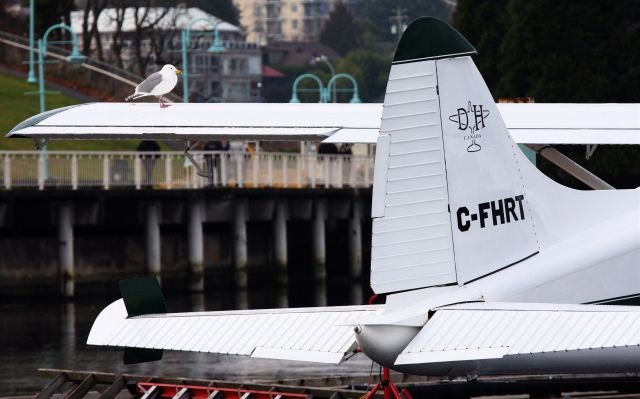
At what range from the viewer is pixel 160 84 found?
64.2 ft

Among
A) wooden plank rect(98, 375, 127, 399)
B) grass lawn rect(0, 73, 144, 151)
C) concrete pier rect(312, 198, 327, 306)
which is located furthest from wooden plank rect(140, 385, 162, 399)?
grass lawn rect(0, 73, 144, 151)

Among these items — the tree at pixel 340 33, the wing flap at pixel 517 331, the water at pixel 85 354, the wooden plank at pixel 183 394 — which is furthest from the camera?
the tree at pixel 340 33

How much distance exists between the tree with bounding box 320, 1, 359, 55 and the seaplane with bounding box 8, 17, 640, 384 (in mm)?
138049

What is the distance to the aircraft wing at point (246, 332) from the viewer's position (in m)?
13.9

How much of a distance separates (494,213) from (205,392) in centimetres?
470

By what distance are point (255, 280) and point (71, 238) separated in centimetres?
604

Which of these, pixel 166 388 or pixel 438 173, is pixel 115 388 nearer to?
pixel 166 388

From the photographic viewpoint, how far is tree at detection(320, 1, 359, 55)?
15350 centimetres

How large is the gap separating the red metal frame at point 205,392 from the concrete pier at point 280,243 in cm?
2740

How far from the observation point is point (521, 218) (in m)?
15.1

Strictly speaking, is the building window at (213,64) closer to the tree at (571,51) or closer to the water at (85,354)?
the tree at (571,51)

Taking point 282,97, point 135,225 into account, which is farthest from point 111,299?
point 282,97

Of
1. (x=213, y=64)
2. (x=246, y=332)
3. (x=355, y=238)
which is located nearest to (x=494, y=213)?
(x=246, y=332)

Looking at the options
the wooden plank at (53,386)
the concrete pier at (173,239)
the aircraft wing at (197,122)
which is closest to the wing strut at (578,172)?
the aircraft wing at (197,122)
